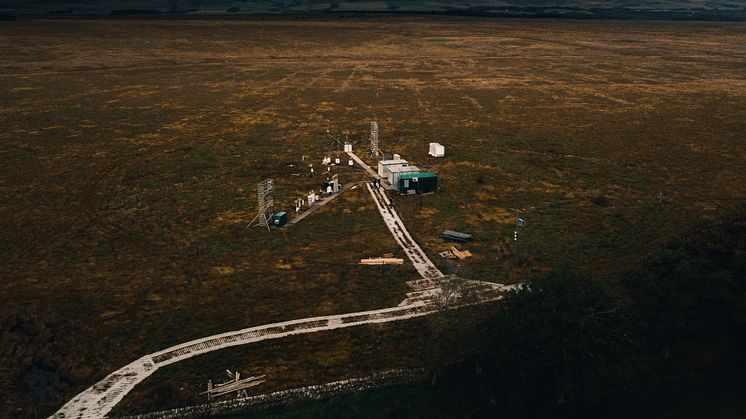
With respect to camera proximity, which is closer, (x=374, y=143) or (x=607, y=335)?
(x=607, y=335)

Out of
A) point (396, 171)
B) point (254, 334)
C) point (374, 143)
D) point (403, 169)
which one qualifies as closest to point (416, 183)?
point (403, 169)

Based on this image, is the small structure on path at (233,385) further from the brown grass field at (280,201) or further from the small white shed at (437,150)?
the small white shed at (437,150)

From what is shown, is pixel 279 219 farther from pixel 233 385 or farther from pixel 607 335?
pixel 607 335

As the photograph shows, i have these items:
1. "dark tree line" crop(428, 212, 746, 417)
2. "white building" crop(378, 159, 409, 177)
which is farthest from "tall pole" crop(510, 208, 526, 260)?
"white building" crop(378, 159, 409, 177)

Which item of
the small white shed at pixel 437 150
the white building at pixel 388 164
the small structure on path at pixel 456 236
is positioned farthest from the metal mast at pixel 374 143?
the small structure on path at pixel 456 236

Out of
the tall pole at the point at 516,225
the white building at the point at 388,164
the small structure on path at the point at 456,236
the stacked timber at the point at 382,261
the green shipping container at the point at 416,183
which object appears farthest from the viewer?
the white building at the point at 388,164

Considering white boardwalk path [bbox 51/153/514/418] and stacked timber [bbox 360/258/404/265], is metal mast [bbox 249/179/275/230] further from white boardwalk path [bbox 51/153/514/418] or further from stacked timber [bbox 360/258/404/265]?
white boardwalk path [bbox 51/153/514/418]
